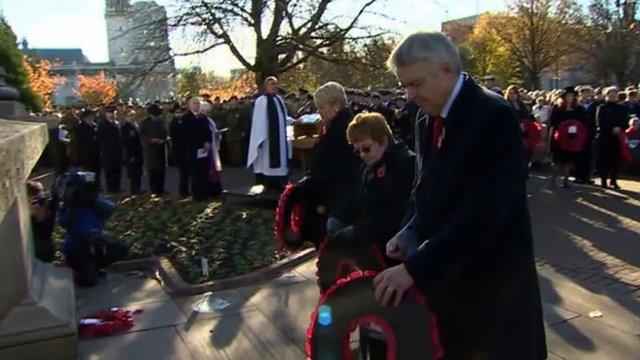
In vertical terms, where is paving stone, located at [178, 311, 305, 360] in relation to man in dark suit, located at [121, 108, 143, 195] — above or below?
below

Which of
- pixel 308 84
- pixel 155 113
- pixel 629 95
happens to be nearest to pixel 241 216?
pixel 155 113

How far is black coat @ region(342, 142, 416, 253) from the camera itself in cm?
351

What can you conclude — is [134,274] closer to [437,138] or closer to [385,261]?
[385,261]

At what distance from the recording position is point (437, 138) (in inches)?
90.4

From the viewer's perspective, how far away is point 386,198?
3.52 meters

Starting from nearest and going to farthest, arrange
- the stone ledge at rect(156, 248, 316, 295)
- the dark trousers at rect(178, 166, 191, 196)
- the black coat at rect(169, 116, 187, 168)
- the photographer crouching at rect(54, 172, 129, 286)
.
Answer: the stone ledge at rect(156, 248, 316, 295), the photographer crouching at rect(54, 172, 129, 286), the black coat at rect(169, 116, 187, 168), the dark trousers at rect(178, 166, 191, 196)

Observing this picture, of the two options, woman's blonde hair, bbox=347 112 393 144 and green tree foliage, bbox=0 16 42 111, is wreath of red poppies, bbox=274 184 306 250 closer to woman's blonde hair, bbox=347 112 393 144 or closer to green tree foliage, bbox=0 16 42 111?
woman's blonde hair, bbox=347 112 393 144

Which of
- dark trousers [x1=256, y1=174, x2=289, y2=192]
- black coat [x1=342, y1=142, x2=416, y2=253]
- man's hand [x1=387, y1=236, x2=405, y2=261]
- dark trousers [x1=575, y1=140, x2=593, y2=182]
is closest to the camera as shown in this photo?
man's hand [x1=387, y1=236, x2=405, y2=261]

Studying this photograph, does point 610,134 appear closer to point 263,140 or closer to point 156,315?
point 263,140

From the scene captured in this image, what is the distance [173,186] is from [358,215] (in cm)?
1133

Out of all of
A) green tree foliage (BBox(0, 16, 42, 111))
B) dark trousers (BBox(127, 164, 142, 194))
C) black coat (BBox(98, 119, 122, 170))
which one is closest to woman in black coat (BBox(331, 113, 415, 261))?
dark trousers (BBox(127, 164, 142, 194))

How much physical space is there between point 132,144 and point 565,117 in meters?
8.36

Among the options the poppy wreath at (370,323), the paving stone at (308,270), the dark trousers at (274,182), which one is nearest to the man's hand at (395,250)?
the poppy wreath at (370,323)

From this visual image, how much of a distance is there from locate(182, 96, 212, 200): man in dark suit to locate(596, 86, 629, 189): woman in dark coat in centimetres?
672
